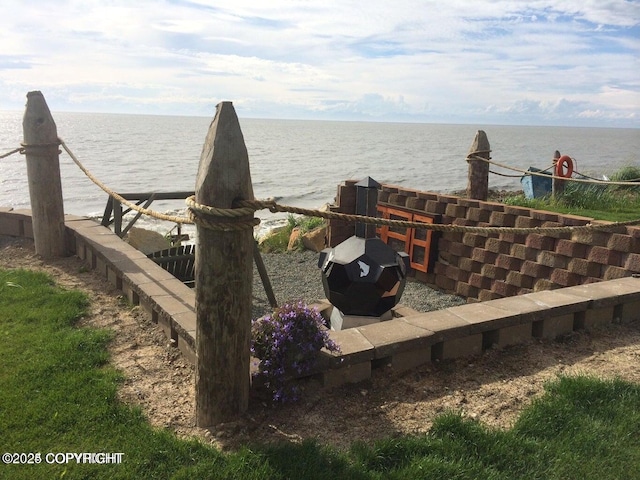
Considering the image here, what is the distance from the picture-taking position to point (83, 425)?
2.81 m

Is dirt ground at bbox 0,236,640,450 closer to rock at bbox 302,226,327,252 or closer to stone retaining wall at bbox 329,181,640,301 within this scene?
stone retaining wall at bbox 329,181,640,301

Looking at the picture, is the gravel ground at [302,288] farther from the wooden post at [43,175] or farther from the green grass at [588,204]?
the green grass at [588,204]

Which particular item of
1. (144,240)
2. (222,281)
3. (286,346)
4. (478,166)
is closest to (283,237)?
(144,240)

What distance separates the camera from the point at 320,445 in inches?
107

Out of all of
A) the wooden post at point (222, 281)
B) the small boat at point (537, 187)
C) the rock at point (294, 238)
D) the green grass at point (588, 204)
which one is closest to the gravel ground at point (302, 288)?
the rock at point (294, 238)

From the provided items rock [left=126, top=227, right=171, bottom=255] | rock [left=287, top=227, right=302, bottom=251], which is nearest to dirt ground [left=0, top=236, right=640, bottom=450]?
rock [left=126, top=227, right=171, bottom=255]

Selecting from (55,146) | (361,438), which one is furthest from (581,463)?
(55,146)

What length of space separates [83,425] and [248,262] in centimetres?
120

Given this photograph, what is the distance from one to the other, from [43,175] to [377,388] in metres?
4.35

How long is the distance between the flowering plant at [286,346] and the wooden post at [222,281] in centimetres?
20

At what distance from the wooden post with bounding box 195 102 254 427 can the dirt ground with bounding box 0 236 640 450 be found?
25 centimetres

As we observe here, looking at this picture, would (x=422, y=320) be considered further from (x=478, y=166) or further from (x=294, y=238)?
(x=294, y=238)

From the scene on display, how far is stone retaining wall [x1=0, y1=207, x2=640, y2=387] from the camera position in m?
3.46

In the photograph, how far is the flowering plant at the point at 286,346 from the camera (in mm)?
3033
